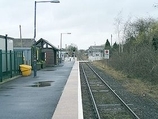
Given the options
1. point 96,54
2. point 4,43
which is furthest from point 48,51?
point 96,54

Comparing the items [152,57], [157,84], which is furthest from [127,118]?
[152,57]

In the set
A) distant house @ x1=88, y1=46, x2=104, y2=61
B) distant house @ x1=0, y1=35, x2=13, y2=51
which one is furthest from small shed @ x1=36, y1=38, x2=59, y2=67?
distant house @ x1=88, y1=46, x2=104, y2=61

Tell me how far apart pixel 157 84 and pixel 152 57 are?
8.78 ft

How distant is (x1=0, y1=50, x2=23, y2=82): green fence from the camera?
23836mm

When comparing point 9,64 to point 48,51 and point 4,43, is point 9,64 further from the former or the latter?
point 48,51

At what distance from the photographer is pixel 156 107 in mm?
13547

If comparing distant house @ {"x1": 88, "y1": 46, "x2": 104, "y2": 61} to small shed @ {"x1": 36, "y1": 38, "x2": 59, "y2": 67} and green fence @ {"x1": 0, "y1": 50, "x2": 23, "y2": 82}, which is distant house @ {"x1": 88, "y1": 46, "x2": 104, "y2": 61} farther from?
green fence @ {"x1": 0, "y1": 50, "x2": 23, "y2": 82}

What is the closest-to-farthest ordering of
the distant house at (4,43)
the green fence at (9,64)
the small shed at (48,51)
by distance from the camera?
the green fence at (9,64), the distant house at (4,43), the small shed at (48,51)

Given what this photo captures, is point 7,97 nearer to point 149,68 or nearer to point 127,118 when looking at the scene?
point 127,118

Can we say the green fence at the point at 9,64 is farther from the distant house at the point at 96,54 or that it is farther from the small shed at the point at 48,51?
the distant house at the point at 96,54

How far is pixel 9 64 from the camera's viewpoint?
25.5 meters

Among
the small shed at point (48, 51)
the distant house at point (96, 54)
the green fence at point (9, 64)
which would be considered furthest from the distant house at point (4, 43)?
the distant house at point (96, 54)

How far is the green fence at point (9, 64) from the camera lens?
78.2ft

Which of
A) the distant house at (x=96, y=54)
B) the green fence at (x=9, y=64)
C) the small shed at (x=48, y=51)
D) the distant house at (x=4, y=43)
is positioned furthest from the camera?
the distant house at (x=96, y=54)
